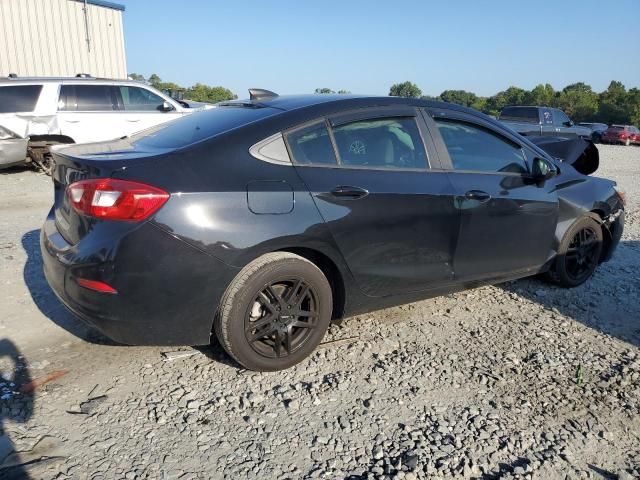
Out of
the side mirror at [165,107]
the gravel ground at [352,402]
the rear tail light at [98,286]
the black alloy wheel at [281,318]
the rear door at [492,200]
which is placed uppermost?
the side mirror at [165,107]

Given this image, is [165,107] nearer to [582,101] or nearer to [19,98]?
[19,98]

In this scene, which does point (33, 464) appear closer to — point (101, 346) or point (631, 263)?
point (101, 346)

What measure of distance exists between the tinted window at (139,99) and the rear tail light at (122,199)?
27.1ft

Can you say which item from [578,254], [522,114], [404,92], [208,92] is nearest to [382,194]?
[578,254]

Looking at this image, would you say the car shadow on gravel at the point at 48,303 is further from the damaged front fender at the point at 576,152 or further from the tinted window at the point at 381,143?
the damaged front fender at the point at 576,152

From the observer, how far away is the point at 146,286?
2.58 m

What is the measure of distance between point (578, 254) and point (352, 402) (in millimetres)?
2845

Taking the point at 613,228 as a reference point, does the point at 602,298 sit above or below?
below

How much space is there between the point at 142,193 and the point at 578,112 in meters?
55.4

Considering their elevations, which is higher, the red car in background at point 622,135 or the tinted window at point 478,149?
the tinted window at point 478,149

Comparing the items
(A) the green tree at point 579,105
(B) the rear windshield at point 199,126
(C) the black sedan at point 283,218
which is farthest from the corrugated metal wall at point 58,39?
(A) the green tree at point 579,105

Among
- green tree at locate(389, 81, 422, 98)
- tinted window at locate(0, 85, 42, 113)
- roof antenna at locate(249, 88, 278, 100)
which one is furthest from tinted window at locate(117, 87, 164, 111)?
roof antenna at locate(249, 88, 278, 100)

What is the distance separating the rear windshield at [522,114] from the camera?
18719 mm

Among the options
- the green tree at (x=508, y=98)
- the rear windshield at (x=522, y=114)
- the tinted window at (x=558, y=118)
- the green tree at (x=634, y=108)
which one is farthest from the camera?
the green tree at (x=508, y=98)
